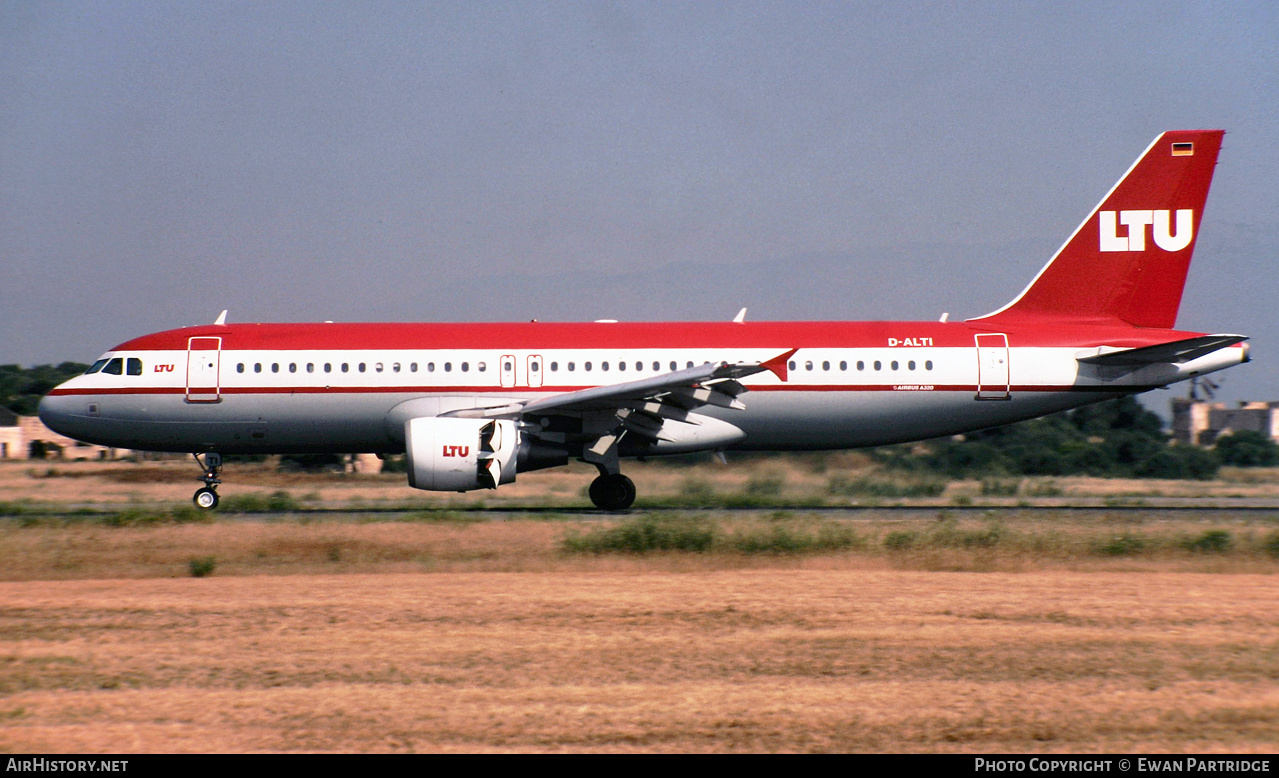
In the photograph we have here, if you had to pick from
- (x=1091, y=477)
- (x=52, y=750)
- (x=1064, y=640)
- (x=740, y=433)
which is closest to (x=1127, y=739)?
(x=1064, y=640)

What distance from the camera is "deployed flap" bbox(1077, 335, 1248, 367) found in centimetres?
2102

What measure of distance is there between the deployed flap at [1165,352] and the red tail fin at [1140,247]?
1.57m

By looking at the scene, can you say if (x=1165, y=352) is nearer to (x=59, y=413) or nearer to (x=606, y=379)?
Result: (x=606, y=379)

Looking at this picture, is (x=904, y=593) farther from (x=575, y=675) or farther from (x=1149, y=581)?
(x=575, y=675)

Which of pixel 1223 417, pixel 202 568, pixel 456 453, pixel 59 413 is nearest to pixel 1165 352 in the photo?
pixel 456 453

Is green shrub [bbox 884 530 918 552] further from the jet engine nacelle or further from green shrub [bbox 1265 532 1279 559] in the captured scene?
the jet engine nacelle

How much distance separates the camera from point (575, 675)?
8.41 metres

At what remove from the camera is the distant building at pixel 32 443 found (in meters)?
41.2

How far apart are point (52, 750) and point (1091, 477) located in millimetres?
33612

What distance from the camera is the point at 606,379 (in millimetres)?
21453

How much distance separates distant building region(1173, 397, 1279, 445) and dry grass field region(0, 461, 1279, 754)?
45795 mm

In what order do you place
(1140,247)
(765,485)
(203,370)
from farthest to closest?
(765,485) → (1140,247) → (203,370)

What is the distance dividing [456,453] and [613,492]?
3571 mm

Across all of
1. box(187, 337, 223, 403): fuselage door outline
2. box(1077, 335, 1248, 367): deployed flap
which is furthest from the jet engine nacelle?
box(1077, 335, 1248, 367): deployed flap
